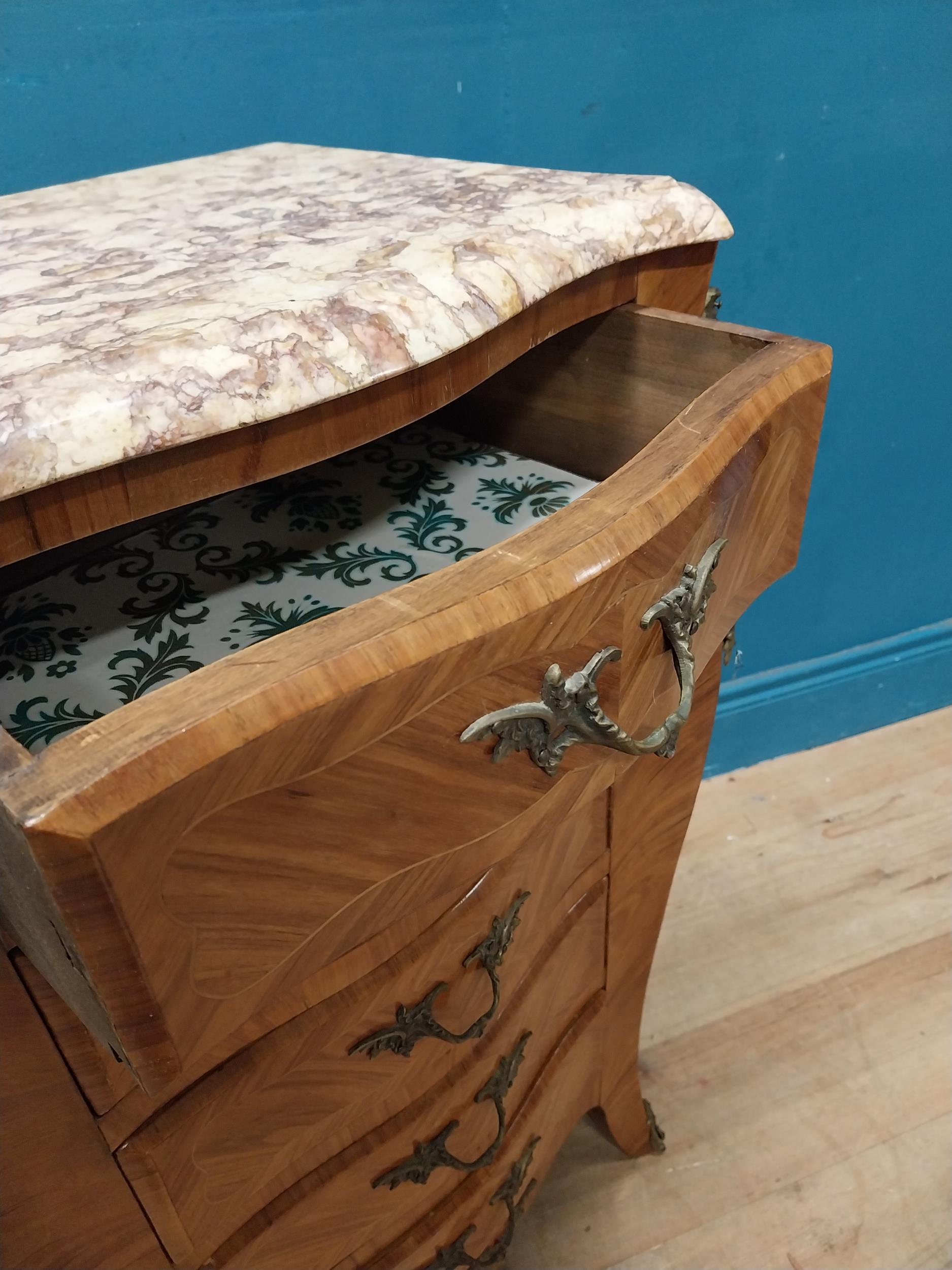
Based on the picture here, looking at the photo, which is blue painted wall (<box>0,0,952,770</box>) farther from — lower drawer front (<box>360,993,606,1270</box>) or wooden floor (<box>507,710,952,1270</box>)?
A: lower drawer front (<box>360,993,606,1270</box>)

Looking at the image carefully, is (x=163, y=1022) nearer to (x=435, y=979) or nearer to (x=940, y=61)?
(x=435, y=979)

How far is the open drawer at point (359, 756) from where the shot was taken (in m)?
0.25

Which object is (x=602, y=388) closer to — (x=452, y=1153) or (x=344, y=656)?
(x=344, y=656)

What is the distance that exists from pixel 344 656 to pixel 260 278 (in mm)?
202

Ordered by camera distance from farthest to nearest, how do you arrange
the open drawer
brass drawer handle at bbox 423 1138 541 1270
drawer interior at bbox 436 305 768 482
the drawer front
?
brass drawer handle at bbox 423 1138 541 1270
drawer interior at bbox 436 305 768 482
the drawer front
the open drawer

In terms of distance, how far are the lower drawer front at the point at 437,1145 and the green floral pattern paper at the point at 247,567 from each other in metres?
0.26

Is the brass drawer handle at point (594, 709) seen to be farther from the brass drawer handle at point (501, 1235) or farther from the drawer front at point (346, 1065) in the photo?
the brass drawer handle at point (501, 1235)

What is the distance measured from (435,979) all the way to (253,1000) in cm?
18

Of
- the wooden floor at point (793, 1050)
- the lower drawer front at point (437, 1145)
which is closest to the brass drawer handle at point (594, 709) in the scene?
the lower drawer front at point (437, 1145)

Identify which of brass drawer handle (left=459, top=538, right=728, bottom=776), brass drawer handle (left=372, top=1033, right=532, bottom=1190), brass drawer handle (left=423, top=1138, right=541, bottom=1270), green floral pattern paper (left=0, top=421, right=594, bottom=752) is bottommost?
brass drawer handle (left=423, top=1138, right=541, bottom=1270)

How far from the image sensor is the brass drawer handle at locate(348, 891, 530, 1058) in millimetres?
458

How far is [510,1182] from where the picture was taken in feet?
2.23

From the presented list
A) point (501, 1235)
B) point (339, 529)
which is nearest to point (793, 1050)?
point (501, 1235)

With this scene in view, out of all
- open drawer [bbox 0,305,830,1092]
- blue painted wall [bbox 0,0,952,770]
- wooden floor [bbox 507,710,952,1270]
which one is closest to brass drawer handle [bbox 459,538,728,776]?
open drawer [bbox 0,305,830,1092]
